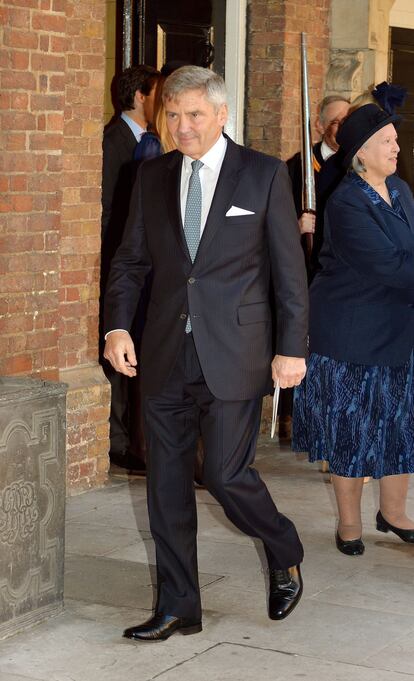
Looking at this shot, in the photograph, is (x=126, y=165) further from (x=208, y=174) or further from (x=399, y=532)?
(x=208, y=174)

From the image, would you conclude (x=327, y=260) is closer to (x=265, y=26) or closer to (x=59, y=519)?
(x=59, y=519)

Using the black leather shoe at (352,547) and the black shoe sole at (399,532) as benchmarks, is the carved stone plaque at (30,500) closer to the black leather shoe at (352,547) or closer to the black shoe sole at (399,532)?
the black leather shoe at (352,547)

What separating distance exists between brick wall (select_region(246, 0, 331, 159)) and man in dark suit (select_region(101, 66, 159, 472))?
141 cm

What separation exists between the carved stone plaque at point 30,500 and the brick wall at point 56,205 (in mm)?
1423

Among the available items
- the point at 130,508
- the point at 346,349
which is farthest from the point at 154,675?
the point at 130,508

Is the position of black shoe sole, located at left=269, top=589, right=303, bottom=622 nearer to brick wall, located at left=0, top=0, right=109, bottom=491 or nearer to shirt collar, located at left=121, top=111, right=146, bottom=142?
brick wall, located at left=0, top=0, right=109, bottom=491

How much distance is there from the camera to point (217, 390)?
4883 mm

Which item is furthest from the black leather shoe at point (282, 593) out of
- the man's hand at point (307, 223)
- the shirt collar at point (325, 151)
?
the shirt collar at point (325, 151)

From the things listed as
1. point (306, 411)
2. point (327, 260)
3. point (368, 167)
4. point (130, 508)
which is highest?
point (368, 167)

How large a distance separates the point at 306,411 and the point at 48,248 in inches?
56.8

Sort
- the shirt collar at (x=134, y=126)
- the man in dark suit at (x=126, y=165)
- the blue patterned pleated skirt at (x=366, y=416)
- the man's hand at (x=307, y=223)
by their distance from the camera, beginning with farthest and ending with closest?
the shirt collar at (x=134, y=126) → the man in dark suit at (x=126, y=165) → the man's hand at (x=307, y=223) → the blue patterned pleated skirt at (x=366, y=416)

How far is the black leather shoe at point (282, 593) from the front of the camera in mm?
5238

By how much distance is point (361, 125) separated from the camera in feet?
20.0

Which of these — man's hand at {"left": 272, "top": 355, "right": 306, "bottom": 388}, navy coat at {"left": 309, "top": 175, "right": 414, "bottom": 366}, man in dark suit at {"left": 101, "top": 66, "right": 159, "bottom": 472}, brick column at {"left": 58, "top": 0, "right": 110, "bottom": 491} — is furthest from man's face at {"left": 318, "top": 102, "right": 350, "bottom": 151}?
man's hand at {"left": 272, "top": 355, "right": 306, "bottom": 388}
